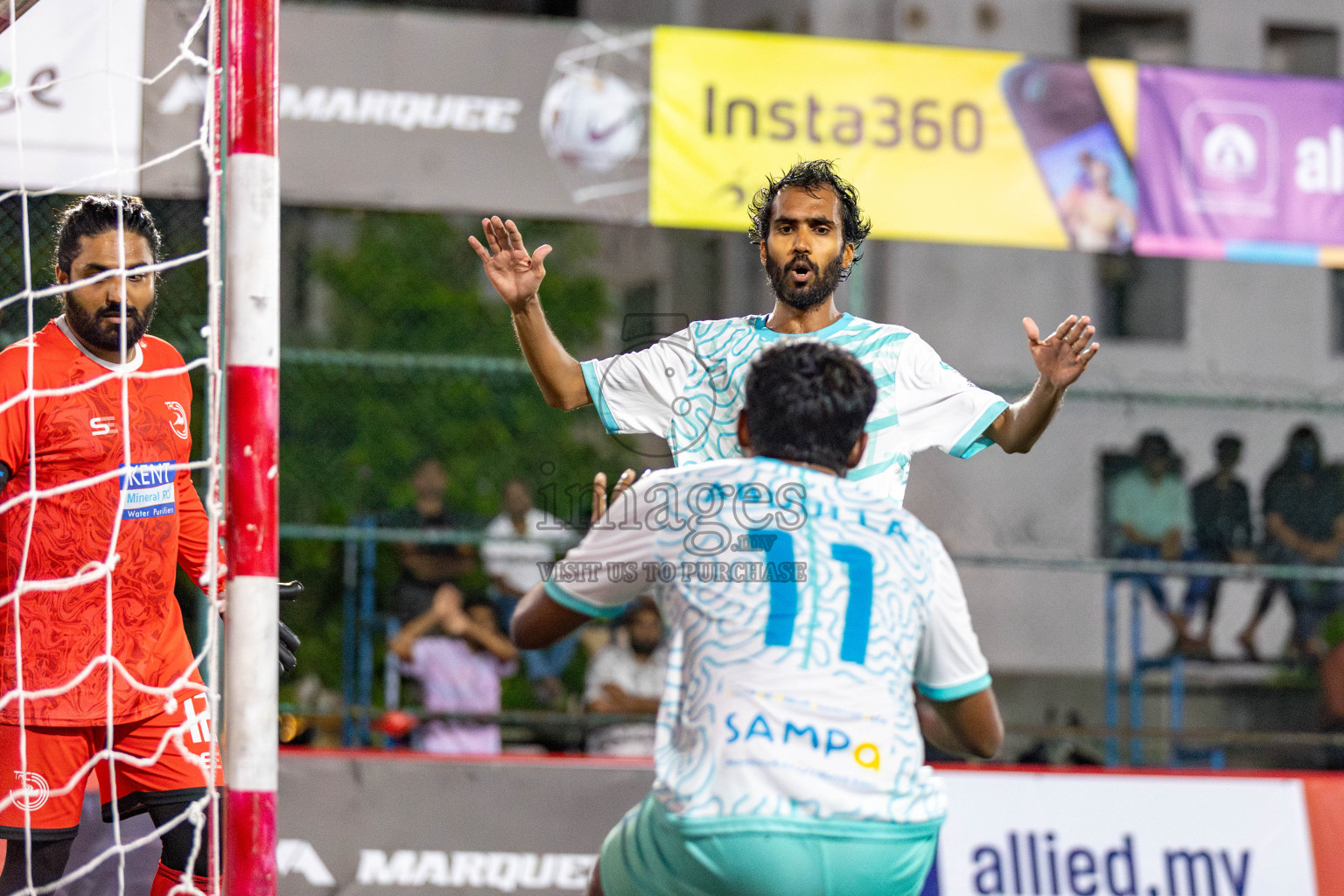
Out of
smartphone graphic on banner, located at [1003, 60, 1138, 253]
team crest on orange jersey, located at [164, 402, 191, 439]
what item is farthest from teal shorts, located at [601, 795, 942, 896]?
smartphone graphic on banner, located at [1003, 60, 1138, 253]

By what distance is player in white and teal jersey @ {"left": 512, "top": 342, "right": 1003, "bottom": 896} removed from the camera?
7.51 feet

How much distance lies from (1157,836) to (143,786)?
4.05 m

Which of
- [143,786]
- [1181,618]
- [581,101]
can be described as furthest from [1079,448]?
[143,786]

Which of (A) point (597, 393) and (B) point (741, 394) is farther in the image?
(A) point (597, 393)

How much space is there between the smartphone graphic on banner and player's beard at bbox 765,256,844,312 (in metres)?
4.05

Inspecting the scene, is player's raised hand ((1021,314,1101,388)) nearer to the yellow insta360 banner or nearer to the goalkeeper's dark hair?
the goalkeeper's dark hair

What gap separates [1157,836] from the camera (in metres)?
5.91

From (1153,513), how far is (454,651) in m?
4.35

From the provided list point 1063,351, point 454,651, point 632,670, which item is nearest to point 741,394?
point 1063,351

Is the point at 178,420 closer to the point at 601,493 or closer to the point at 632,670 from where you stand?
the point at 601,493

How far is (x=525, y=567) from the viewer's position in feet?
26.3

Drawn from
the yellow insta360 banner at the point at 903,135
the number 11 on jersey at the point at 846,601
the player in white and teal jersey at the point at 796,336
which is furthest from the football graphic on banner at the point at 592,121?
the number 11 on jersey at the point at 846,601

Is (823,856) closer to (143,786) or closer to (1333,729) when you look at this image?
(143,786)

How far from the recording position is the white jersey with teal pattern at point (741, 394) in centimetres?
340
